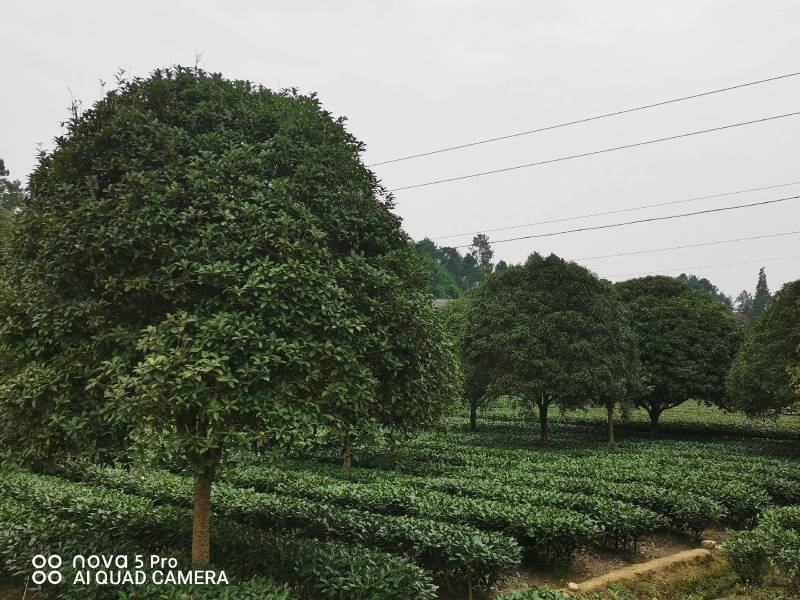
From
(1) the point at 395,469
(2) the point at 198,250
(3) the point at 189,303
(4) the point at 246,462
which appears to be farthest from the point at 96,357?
(1) the point at 395,469

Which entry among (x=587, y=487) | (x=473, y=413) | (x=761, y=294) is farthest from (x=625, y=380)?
(x=761, y=294)

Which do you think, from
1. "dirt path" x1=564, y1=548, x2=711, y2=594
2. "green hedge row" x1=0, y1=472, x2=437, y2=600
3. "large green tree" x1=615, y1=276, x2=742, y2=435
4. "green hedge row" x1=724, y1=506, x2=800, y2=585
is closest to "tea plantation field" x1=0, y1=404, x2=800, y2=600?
"green hedge row" x1=0, y1=472, x2=437, y2=600

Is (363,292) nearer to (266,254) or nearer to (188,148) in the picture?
(266,254)

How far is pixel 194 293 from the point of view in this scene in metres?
5.95

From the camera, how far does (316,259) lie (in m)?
6.12

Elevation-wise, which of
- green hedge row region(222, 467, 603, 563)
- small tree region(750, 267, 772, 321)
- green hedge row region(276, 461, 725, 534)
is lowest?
green hedge row region(276, 461, 725, 534)

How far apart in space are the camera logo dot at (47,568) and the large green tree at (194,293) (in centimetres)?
124

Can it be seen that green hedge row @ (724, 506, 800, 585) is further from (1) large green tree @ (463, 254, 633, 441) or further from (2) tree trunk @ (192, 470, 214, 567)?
(1) large green tree @ (463, 254, 633, 441)

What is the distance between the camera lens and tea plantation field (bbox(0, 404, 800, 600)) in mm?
6602

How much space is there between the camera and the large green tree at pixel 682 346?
25.4m

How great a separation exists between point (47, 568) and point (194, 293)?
12.2ft

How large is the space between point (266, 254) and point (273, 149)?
1.36 metres

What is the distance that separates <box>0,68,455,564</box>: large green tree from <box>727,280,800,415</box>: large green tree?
17.9m

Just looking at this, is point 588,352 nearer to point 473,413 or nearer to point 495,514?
point 473,413
